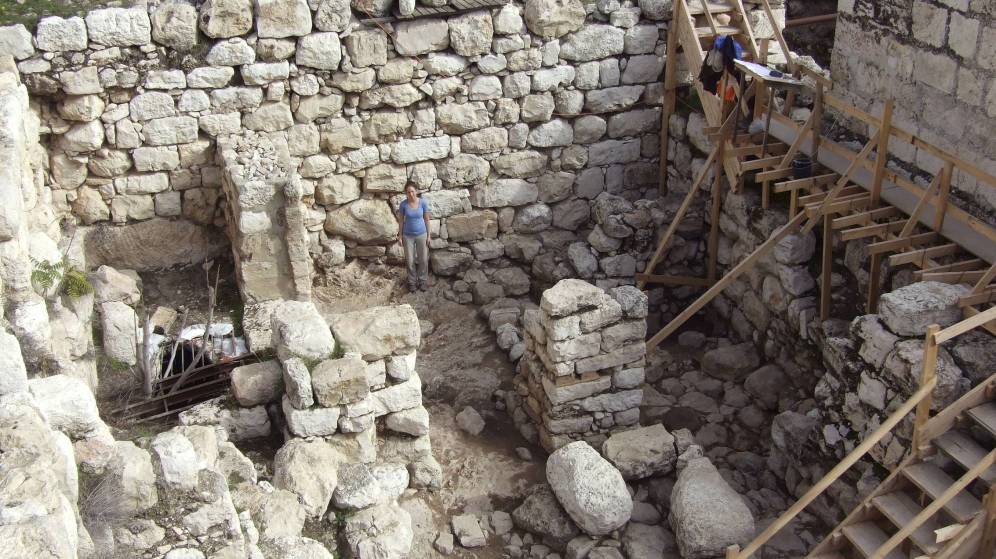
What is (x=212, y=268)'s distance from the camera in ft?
36.2

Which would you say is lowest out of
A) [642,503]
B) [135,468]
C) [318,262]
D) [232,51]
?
[642,503]

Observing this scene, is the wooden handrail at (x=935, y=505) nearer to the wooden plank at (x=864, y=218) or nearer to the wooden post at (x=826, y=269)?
the wooden plank at (x=864, y=218)

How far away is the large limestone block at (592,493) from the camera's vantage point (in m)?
8.01

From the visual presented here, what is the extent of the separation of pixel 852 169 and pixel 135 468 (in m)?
6.09

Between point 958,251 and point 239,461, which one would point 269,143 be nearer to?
point 239,461

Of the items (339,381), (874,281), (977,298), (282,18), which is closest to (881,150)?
(874,281)

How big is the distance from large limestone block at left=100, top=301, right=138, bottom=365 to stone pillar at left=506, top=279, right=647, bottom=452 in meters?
3.39

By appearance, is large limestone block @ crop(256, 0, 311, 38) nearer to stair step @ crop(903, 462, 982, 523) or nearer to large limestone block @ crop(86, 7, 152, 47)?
large limestone block @ crop(86, 7, 152, 47)

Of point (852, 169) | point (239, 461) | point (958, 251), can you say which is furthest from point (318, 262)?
point (958, 251)

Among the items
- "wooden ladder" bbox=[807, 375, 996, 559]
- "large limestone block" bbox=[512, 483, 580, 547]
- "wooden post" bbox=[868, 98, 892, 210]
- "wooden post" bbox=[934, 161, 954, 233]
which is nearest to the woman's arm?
"large limestone block" bbox=[512, 483, 580, 547]

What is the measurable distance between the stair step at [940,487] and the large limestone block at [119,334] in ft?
20.0

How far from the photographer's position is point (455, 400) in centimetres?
1015

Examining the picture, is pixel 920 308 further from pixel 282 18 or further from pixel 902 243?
pixel 282 18

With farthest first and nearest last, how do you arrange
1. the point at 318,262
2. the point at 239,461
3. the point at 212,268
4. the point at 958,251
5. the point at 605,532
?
the point at 318,262
the point at 212,268
the point at 958,251
the point at 605,532
the point at 239,461
